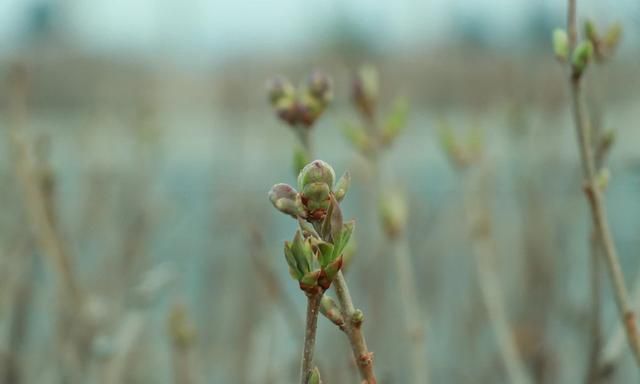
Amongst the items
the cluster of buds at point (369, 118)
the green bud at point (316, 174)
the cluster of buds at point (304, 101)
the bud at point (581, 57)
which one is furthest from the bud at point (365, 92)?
the green bud at point (316, 174)

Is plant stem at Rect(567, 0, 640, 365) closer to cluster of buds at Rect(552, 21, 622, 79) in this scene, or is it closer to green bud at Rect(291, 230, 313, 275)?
cluster of buds at Rect(552, 21, 622, 79)

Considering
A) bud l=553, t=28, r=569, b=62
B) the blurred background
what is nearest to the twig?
the blurred background

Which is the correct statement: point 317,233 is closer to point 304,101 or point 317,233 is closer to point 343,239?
point 343,239

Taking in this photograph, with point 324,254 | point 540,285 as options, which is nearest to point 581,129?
point 324,254

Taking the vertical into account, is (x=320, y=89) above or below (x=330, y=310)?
above

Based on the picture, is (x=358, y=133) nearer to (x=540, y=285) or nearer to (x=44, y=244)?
(x=44, y=244)

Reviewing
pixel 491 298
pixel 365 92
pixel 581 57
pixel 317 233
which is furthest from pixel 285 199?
pixel 491 298
